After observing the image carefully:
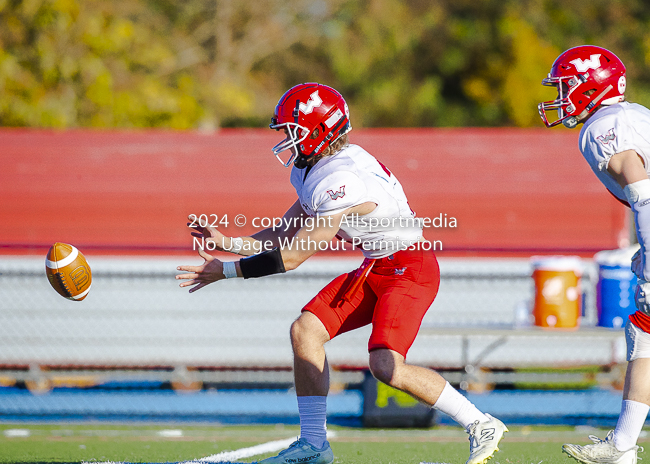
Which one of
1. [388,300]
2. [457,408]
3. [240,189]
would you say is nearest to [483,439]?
[457,408]

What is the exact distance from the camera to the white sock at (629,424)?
3895 mm

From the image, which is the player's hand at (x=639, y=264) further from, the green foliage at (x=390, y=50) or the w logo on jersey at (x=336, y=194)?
the green foliage at (x=390, y=50)

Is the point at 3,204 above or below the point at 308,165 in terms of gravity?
above

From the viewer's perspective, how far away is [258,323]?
23.6 feet

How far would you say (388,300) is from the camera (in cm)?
415

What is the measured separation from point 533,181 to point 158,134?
392 centimetres

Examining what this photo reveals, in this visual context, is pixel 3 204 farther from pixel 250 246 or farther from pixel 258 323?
pixel 250 246

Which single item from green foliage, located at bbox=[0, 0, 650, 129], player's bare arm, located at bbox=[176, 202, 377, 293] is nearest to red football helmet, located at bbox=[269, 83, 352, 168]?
player's bare arm, located at bbox=[176, 202, 377, 293]

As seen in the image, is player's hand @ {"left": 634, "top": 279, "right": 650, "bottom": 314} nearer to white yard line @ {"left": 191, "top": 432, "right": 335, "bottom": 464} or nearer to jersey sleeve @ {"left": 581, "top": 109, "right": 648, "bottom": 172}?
jersey sleeve @ {"left": 581, "top": 109, "right": 648, "bottom": 172}

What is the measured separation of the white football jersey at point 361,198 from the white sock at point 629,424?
1390 mm

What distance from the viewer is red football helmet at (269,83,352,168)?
13.6ft

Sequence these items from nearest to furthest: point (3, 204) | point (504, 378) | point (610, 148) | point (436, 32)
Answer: point (610, 148), point (504, 378), point (3, 204), point (436, 32)

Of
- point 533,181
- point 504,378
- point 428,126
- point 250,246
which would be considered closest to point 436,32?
point 428,126

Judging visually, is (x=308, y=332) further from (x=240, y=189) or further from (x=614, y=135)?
(x=240, y=189)
